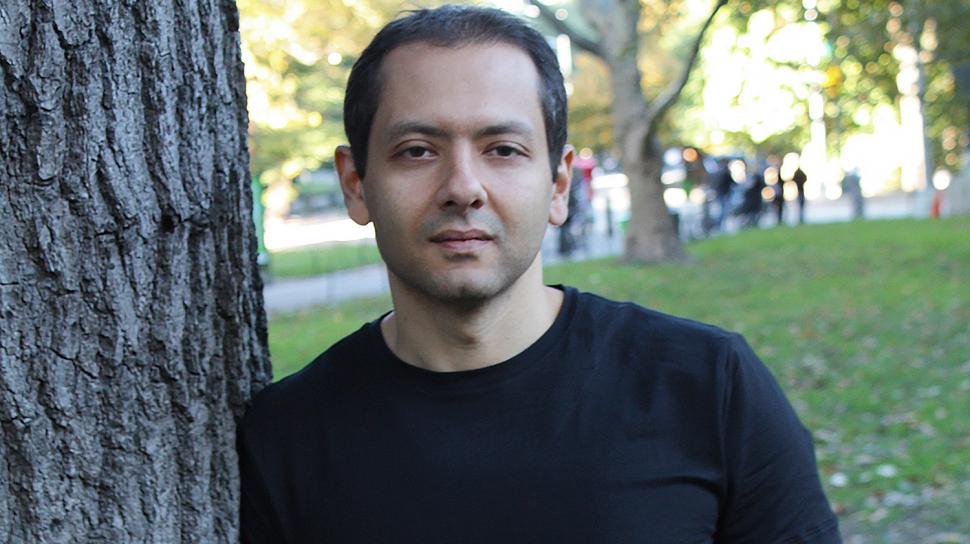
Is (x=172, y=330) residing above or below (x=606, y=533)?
above

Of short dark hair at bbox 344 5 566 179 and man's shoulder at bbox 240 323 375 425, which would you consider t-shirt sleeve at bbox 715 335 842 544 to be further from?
man's shoulder at bbox 240 323 375 425

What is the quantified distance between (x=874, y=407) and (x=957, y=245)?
12019 millimetres

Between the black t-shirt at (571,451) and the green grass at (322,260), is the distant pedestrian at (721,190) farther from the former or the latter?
the black t-shirt at (571,451)

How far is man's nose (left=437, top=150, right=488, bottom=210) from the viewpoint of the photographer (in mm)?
2252

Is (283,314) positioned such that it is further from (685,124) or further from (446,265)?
(685,124)

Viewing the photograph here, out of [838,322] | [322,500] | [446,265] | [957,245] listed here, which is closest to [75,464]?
[322,500]

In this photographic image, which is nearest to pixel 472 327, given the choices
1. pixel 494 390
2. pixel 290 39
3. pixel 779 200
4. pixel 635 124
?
pixel 494 390

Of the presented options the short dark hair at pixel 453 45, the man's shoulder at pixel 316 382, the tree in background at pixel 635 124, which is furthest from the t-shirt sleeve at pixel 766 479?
the tree in background at pixel 635 124

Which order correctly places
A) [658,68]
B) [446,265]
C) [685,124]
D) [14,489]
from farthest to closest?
[685,124], [658,68], [446,265], [14,489]

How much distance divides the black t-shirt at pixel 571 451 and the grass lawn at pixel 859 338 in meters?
4.08

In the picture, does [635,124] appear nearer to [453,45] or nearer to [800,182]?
[800,182]

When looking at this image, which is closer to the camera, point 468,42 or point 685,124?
point 468,42

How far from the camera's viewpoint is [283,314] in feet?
54.7

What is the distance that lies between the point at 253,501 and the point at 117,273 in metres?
0.57
